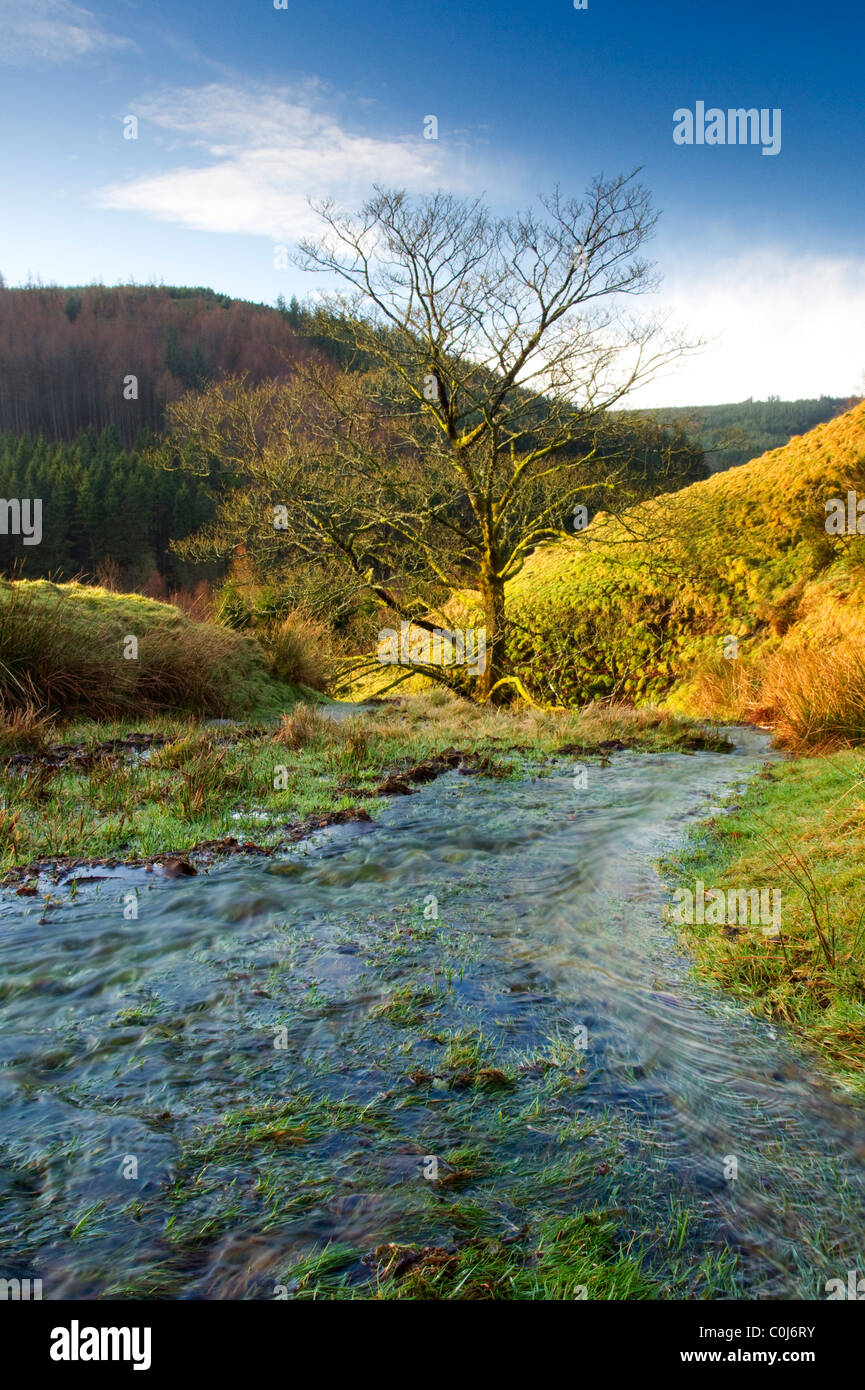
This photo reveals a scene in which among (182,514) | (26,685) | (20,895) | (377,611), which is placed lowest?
(20,895)

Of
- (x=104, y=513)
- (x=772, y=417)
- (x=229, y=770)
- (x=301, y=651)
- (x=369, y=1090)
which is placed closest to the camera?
(x=369, y=1090)

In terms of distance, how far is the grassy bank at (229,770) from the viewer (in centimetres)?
511

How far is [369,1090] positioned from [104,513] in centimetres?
5027

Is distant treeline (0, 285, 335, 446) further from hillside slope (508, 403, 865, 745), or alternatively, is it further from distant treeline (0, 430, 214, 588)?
hillside slope (508, 403, 865, 745)

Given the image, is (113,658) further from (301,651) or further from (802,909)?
(802,909)

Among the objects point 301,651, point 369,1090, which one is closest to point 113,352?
point 301,651

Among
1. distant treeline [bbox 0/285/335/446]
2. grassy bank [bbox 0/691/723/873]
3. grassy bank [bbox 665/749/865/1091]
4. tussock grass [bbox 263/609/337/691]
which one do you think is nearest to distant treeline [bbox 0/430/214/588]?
distant treeline [bbox 0/285/335/446]

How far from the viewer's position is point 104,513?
156 feet

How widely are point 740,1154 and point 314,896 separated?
100 inches

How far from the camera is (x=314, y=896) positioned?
14.5 ft

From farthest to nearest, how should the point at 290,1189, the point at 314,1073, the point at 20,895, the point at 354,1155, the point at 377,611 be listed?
the point at 377,611 → the point at 20,895 → the point at 314,1073 → the point at 354,1155 → the point at 290,1189

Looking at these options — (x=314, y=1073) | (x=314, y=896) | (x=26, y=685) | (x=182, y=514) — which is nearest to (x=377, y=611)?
(x=26, y=685)

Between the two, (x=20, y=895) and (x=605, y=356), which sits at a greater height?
(x=605, y=356)

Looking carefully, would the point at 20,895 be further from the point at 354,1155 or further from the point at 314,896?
the point at 354,1155
